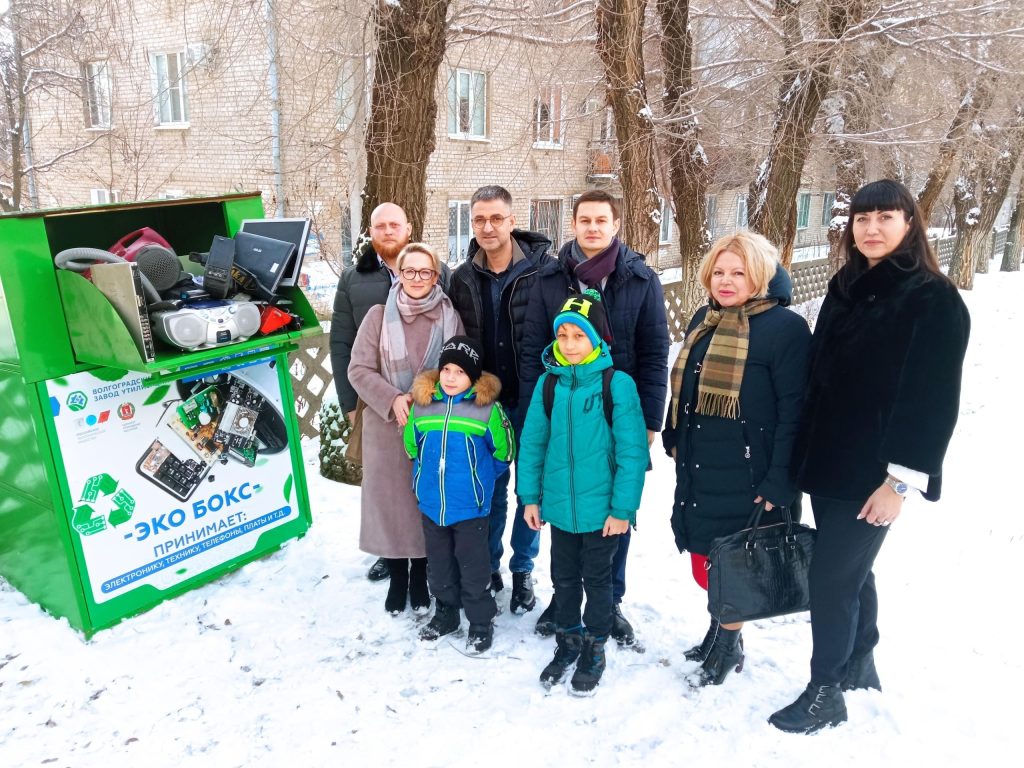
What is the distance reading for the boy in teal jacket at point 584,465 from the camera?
285 cm

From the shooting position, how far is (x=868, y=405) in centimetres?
245

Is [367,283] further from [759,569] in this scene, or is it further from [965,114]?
[965,114]

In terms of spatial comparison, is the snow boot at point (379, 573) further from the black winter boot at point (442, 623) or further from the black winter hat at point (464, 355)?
the black winter hat at point (464, 355)

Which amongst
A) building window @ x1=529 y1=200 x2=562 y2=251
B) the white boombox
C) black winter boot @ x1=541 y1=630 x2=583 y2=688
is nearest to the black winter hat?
the white boombox

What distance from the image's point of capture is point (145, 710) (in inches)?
114

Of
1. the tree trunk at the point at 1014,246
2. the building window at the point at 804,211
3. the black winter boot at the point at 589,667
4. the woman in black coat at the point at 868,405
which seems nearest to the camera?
the woman in black coat at the point at 868,405

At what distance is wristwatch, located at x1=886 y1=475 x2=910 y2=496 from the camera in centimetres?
240

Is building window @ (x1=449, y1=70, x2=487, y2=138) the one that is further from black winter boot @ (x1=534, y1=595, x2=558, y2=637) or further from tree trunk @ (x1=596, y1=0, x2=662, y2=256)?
black winter boot @ (x1=534, y1=595, x2=558, y2=637)

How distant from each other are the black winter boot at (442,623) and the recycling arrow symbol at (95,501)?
5.10ft

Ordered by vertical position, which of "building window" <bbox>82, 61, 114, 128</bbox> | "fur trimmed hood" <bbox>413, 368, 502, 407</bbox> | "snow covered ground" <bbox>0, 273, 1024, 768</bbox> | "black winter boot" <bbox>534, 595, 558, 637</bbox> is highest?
"building window" <bbox>82, 61, 114, 128</bbox>

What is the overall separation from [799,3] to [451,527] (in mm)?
7228

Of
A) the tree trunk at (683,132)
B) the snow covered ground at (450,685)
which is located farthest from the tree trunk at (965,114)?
the snow covered ground at (450,685)

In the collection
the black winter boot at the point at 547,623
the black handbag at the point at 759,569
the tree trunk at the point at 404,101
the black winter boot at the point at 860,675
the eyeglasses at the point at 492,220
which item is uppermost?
the tree trunk at the point at 404,101

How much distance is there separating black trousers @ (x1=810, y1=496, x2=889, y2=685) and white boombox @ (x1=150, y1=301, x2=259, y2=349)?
8.57 feet
